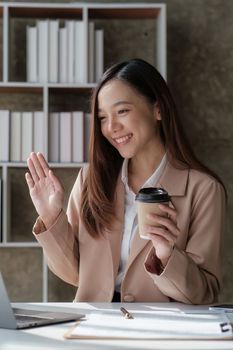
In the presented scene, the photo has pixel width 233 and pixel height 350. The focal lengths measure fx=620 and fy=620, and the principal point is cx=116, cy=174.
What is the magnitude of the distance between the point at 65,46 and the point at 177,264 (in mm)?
1687

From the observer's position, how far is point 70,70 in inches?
121

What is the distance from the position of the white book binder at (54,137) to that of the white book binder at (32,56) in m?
0.21

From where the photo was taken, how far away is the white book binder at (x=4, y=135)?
121 inches

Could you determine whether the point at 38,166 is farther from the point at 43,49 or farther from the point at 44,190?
the point at 43,49

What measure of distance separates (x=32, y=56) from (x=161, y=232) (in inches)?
69.0

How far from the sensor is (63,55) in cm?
307

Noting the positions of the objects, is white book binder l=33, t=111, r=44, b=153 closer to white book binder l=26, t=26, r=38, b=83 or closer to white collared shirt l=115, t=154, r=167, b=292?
white book binder l=26, t=26, r=38, b=83

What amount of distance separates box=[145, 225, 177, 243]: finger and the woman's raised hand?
454 mm

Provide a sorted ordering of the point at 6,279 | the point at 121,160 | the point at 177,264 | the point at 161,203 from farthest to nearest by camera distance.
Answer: the point at 6,279, the point at 121,160, the point at 177,264, the point at 161,203

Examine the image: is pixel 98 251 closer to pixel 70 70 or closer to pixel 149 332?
pixel 149 332

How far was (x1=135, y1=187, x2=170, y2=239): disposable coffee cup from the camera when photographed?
4.90 ft

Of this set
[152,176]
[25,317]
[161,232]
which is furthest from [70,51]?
[25,317]

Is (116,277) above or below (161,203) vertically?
below

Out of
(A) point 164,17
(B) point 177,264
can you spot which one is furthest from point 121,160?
(A) point 164,17
